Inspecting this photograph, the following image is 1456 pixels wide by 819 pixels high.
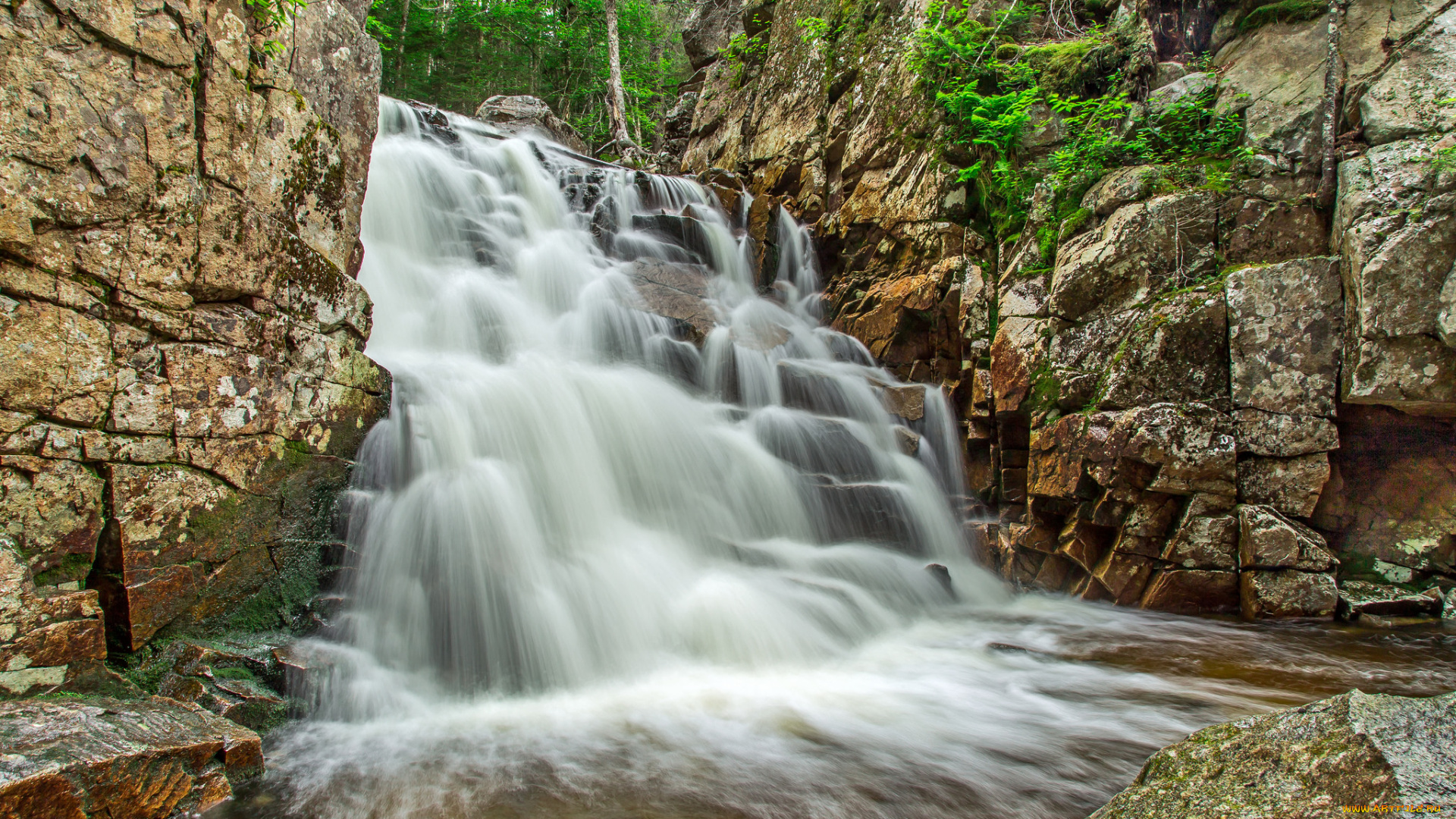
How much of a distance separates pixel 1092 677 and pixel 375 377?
522cm

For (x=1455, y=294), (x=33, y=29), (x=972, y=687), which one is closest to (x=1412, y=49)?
(x=1455, y=294)

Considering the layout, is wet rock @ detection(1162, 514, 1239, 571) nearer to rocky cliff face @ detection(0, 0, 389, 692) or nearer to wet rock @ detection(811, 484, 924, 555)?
wet rock @ detection(811, 484, 924, 555)

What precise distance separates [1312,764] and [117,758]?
3.74 meters

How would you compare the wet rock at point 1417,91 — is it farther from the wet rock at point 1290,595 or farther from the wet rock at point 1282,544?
the wet rock at point 1290,595

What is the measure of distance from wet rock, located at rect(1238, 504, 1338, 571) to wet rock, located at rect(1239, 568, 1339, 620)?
59 millimetres

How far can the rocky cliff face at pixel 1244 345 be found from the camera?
15.8ft

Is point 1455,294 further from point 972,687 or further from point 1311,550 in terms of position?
point 972,687

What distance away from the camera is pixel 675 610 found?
480cm

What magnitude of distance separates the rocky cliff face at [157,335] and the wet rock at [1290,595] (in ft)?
21.6

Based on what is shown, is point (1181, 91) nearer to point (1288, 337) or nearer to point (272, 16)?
point (1288, 337)

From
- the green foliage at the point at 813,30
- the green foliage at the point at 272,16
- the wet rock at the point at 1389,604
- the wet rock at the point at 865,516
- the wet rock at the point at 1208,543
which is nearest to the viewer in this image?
the green foliage at the point at 272,16

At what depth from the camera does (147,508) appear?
331 cm

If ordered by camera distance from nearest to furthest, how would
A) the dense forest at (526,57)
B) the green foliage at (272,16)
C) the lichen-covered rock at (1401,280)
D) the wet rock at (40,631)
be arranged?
the wet rock at (40,631)
the green foliage at (272,16)
the lichen-covered rock at (1401,280)
the dense forest at (526,57)

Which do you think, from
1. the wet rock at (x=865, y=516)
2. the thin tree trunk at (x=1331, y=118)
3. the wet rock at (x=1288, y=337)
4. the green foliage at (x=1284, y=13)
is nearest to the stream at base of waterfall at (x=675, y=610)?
the wet rock at (x=865, y=516)
